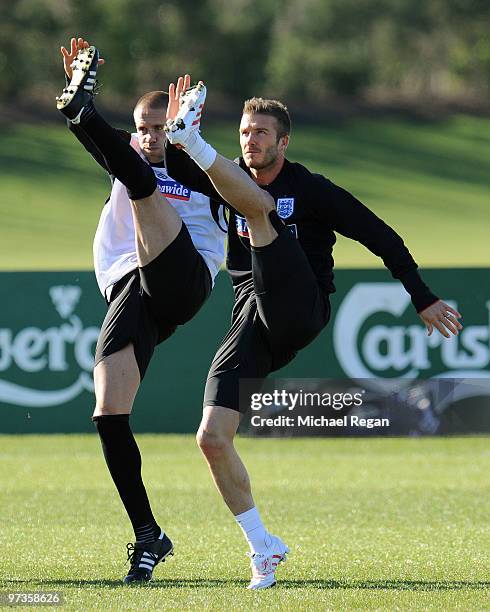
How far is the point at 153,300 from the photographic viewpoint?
21.4 feet

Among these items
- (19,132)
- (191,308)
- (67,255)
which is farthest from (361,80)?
(191,308)

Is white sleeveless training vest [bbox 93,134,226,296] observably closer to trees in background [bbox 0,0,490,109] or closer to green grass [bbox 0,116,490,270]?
green grass [bbox 0,116,490,270]

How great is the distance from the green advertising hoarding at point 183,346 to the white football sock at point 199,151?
7.97 meters

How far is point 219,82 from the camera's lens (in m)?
44.9

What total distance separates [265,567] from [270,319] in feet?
3.67

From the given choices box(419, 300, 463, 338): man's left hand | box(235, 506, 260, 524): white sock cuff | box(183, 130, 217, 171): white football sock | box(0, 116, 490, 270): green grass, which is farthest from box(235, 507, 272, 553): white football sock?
box(0, 116, 490, 270): green grass

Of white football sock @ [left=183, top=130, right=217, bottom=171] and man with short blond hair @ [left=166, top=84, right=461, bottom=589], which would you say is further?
man with short blond hair @ [left=166, top=84, right=461, bottom=589]

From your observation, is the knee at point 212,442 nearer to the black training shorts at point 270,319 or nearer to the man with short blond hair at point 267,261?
the man with short blond hair at point 267,261

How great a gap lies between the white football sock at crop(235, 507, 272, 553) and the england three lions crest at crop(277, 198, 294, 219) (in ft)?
4.51

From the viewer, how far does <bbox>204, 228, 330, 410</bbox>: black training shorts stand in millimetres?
5984

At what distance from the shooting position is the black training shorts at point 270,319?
19.6ft

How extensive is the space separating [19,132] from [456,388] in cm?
3198

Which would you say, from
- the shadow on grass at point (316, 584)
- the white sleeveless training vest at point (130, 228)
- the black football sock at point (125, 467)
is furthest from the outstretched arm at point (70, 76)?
the shadow on grass at point (316, 584)

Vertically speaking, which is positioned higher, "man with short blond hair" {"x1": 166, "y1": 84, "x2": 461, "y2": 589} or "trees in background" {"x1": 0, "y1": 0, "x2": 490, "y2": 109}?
"trees in background" {"x1": 0, "y1": 0, "x2": 490, "y2": 109}
